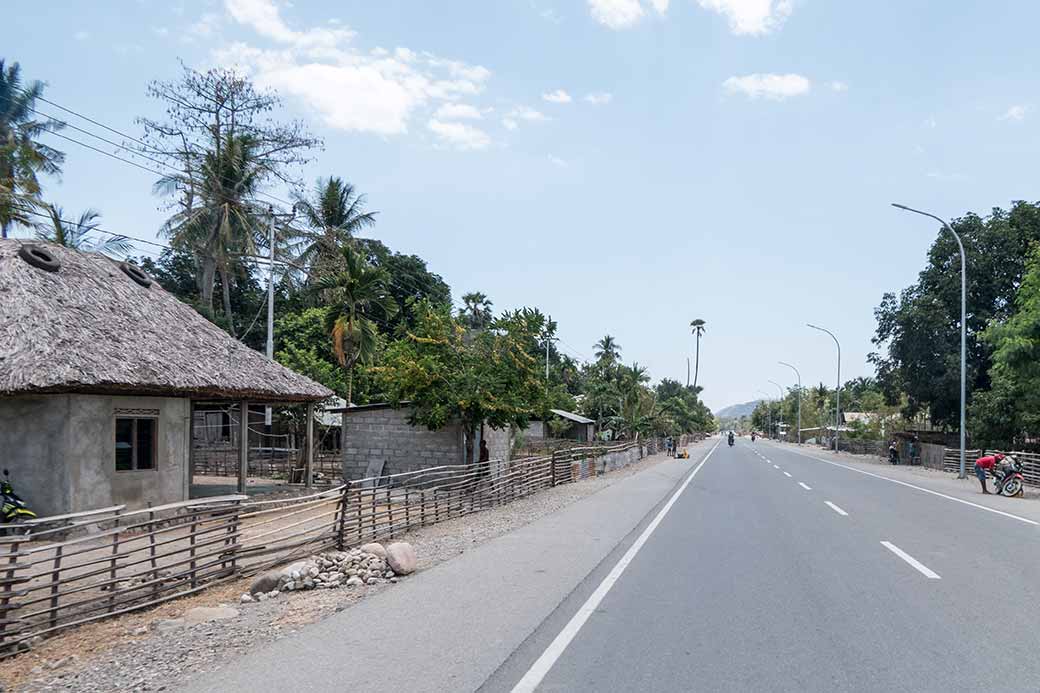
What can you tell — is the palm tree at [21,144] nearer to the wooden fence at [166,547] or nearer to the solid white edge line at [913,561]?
the wooden fence at [166,547]

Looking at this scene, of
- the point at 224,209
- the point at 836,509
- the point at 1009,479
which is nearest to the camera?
the point at 836,509

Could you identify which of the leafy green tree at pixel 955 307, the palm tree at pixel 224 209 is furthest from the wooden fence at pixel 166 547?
the leafy green tree at pixel 955 307

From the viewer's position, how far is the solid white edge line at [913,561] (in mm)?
9234

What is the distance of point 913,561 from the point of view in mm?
10234

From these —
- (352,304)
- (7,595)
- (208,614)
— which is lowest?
(208,614)

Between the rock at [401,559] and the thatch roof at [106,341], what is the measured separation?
19.9ft

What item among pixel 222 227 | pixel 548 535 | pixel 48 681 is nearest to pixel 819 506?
pixel 548 535

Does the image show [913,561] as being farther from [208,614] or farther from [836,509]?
[208,614]

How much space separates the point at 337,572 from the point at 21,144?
2771cm

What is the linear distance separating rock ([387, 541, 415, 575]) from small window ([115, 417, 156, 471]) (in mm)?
6973

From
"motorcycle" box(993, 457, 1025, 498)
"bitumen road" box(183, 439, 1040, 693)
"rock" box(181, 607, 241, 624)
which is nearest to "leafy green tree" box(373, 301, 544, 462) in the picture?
"bitumen road" box(183, 439, 1040, 693)

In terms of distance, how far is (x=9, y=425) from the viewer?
43.3 feet

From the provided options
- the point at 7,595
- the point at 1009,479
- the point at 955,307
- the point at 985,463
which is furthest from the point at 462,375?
the point at 955,307

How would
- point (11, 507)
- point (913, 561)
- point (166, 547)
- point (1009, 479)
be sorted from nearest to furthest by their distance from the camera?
point (913, 561)
point (11, 507)
point (166, 547)
point (1009, 479)
